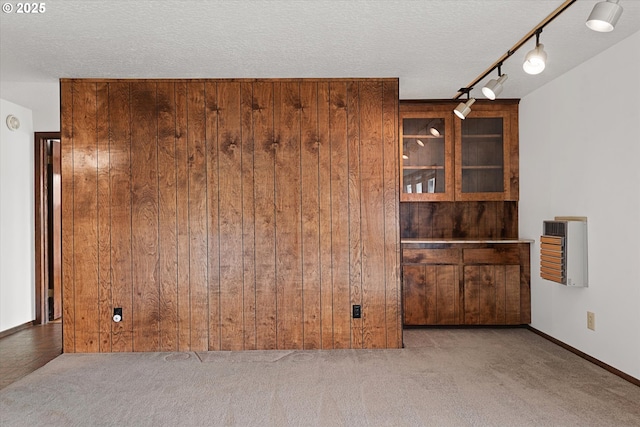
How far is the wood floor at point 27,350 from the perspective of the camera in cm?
385

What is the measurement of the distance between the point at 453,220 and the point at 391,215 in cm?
145

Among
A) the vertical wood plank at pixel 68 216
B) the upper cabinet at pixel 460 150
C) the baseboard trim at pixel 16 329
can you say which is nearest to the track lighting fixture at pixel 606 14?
the upper cabinet at pixel 460 150

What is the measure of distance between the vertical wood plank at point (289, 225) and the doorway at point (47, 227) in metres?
2.85

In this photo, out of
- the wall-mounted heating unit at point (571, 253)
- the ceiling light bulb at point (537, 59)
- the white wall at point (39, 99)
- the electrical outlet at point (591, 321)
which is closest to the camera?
the ceiling light bulb at point (537, 59)

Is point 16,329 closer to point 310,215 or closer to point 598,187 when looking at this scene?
point 310,215

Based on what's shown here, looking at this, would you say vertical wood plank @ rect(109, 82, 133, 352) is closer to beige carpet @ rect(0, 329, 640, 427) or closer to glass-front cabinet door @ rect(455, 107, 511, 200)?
beige carpet @ rect(0, 329, 640, 427)

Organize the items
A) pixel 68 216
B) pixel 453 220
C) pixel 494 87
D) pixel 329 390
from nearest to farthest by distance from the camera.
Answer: pixel 329 390
pixel 494 87
pixel 68 216
pixel 453 220

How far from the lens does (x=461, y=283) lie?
5.07m

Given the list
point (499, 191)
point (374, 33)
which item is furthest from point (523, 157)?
point (374, 33)

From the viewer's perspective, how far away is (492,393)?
126 inches

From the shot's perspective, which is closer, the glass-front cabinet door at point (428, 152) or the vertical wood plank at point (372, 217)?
the vertical wood plank at point (372, 217)

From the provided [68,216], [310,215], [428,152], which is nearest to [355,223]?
[310,215]

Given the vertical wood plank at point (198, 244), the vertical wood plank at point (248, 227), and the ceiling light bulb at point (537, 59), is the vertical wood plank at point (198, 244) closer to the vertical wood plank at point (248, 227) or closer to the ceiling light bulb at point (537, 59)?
the vertical wood plank at point (248, 227)

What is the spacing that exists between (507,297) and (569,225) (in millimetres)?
1286
